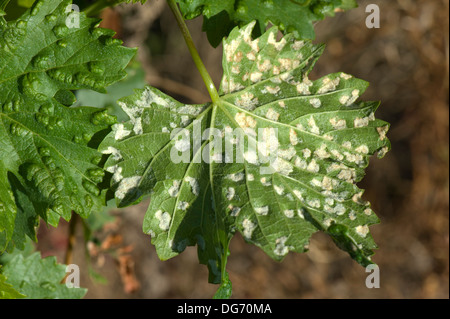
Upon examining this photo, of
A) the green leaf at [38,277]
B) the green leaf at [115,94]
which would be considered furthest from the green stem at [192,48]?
the green leaf at [38,277]

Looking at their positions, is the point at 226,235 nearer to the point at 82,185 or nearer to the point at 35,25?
the point at 82,185

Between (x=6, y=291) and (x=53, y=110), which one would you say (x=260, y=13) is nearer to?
(x=53, y=110)

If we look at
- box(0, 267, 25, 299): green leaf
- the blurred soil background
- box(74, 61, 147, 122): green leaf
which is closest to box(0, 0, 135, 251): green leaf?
box(0, 267, 25, 299): green leaf

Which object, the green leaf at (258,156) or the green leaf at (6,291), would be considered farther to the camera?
the green leaf at (6,291)

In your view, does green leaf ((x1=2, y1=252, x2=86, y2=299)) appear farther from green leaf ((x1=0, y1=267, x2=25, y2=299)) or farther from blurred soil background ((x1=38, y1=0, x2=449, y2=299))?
blurred soil background ((x1=38, y1=0, x2=449, y2=299))

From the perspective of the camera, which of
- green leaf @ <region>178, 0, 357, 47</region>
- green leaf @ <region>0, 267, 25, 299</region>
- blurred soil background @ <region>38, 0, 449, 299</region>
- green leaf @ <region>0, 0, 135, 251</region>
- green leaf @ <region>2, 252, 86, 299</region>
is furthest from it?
blurred soil background @ <region>38, 0, 449, 299</region>

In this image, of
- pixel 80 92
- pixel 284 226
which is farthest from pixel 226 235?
pixel 80 92

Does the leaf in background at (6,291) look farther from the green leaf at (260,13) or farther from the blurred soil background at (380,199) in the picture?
the blurred soil background at (380,199)
